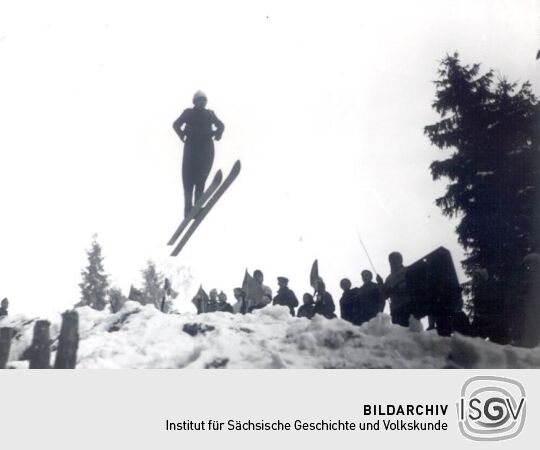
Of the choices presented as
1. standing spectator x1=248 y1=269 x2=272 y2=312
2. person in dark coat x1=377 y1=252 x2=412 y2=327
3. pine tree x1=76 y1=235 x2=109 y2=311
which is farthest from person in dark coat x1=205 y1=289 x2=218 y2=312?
pine tree x1=76 y1=235 x2=109 y2=311

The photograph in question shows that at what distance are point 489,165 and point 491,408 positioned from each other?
11.0m

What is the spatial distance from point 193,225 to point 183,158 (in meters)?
1.08

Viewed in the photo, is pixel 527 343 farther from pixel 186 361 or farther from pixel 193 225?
pixel 193 225

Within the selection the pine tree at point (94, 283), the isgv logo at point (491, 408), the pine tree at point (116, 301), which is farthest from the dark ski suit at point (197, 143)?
the pine tree at point (94, 283)

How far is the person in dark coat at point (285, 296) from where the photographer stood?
8523mm

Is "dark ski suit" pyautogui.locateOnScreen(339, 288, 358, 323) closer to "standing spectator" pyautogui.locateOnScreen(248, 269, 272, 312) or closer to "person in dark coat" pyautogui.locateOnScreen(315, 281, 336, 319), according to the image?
"person in dark coat" pyautogui.locateOnScreen(315, 281, 336, 319)

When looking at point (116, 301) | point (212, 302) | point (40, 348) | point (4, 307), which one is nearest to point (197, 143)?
point (40, 348)

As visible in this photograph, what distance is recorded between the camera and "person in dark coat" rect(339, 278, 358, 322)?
24.5 feet

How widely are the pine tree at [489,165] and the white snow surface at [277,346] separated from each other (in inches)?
280

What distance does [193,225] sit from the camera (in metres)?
7.81

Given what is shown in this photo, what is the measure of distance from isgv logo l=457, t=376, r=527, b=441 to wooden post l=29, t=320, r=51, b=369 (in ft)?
13.4

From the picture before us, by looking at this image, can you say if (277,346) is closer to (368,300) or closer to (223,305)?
(368,300)

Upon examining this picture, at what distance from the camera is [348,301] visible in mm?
7543

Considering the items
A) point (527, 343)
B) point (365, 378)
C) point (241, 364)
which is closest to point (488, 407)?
point (365, 378)
